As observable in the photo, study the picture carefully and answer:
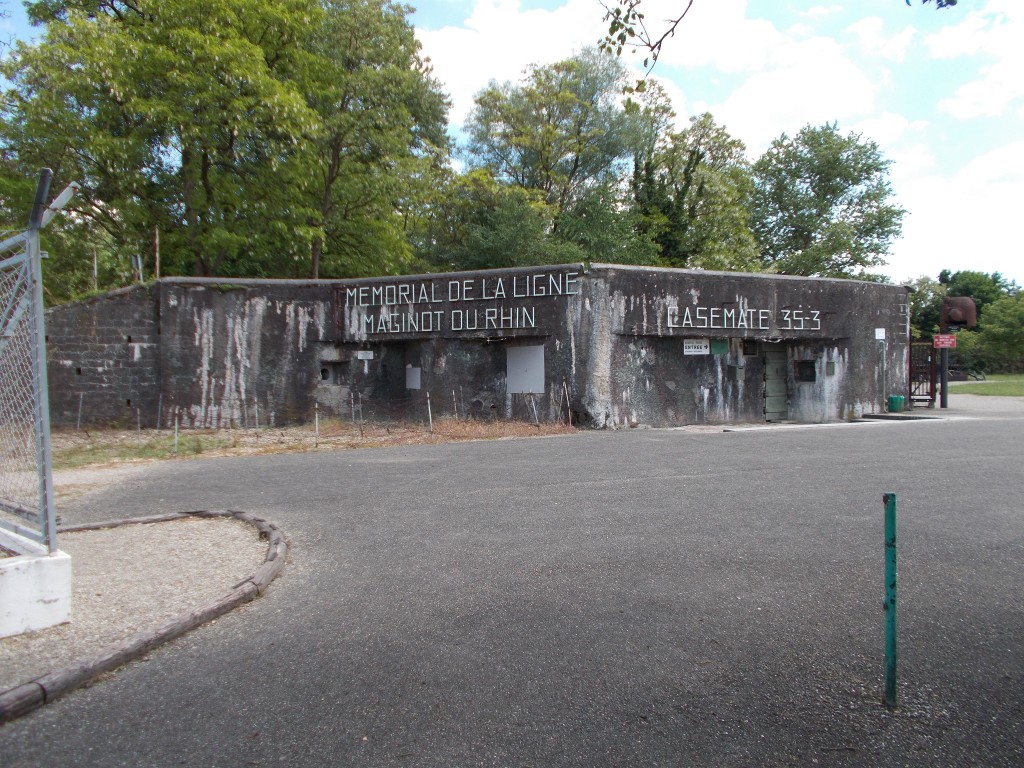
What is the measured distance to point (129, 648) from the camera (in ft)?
14.2

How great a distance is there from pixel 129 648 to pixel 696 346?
16664mm

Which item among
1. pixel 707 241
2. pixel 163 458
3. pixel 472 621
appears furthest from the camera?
pixel 707 241

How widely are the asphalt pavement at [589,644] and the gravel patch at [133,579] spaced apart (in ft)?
1.23

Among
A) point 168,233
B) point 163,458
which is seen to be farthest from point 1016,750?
point 168,233

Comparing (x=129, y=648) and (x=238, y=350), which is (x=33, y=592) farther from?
(x=238, y=350)

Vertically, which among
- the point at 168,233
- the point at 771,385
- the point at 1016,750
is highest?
the point at 168,233

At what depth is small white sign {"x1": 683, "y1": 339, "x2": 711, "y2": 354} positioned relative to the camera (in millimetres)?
19136

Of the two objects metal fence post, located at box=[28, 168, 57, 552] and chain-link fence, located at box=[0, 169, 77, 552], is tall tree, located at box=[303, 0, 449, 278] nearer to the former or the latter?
chain-link fence, located at box=[0, 169, 77, 552]

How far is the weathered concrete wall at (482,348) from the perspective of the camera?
1814 cm

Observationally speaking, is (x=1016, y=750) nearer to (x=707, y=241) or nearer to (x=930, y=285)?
(x=707, y=241)

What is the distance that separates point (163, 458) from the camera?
45.2ft

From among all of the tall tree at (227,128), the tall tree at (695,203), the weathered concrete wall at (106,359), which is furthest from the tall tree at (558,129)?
the weathered concrete wall at (106,359)

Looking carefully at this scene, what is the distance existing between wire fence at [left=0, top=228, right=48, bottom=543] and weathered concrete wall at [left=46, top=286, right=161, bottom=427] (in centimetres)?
1462

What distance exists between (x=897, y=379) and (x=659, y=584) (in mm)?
19810
